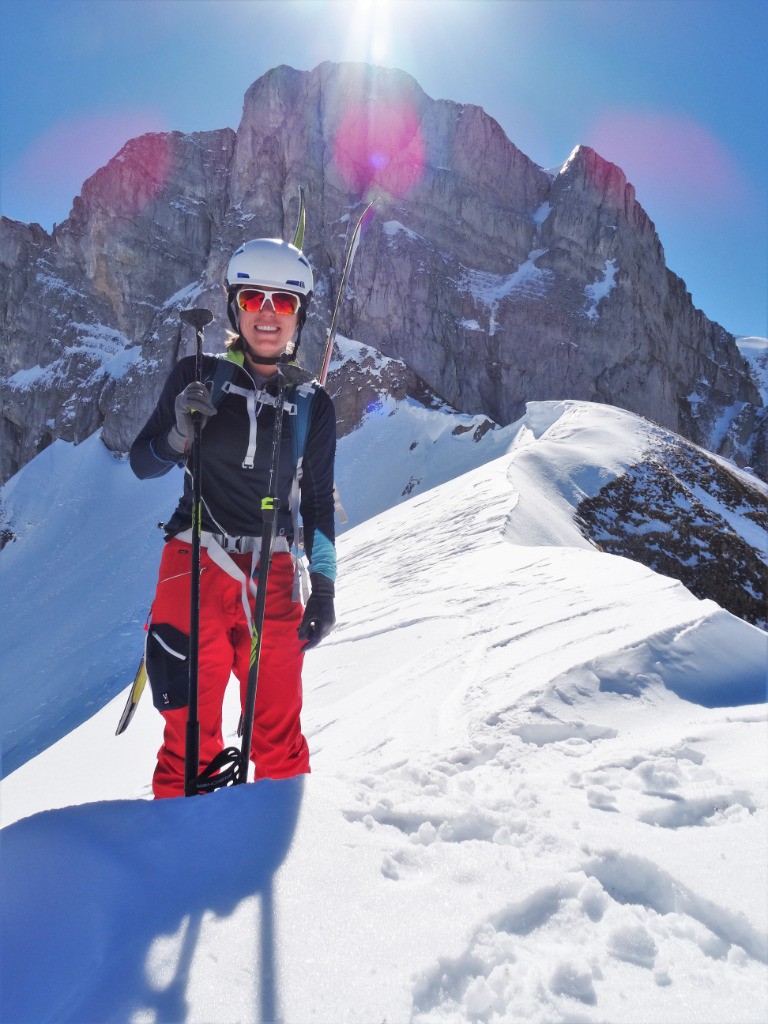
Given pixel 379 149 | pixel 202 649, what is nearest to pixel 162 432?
pixel 202 649

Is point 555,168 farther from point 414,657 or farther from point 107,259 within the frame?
point 414,657

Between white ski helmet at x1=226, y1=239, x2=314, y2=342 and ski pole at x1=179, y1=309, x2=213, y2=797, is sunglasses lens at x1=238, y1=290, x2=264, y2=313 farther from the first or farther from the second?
ski pole at x1=179, y1=309, x2=213, y2=797

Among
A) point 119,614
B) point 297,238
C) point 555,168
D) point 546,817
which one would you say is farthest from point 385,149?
point 546,817

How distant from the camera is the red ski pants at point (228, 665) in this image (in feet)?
10.4

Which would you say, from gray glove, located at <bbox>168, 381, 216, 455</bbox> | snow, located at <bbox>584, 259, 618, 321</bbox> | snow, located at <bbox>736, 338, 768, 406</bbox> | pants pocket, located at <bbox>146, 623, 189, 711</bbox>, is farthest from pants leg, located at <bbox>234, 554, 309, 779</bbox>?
snow, located at <bbox>736, 338, 768, 406</bbox>

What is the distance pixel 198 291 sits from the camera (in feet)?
197

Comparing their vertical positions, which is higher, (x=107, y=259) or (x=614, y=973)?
(x=107, y=259)

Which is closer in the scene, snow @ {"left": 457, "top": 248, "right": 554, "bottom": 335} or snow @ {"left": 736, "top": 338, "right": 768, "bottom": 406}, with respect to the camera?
snow @ {"left": 457, "top": 248, "right": 554, "bottom": 335}

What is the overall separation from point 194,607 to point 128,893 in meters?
1.26

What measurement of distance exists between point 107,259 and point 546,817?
233ft

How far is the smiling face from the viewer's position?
12.0ft

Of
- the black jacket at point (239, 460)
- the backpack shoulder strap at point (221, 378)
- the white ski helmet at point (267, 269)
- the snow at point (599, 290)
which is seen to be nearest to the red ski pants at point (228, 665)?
the black jacket at point (239, 460)

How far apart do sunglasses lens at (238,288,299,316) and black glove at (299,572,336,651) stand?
1.59 metres

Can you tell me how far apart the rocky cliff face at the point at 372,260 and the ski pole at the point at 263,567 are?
53.5 metres
